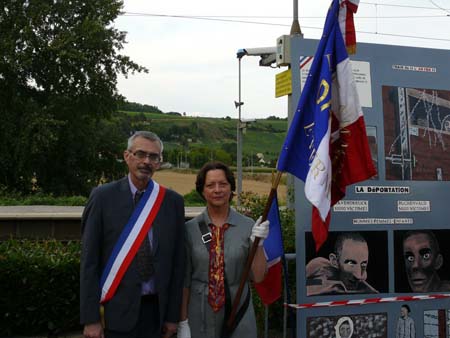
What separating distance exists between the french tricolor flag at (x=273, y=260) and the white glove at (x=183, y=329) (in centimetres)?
82

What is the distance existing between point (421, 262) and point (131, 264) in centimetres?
264

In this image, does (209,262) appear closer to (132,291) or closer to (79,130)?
(132,291)

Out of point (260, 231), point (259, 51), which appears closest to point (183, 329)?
point (260, 231)

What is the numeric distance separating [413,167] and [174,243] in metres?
2.34

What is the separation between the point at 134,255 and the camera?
2.95m

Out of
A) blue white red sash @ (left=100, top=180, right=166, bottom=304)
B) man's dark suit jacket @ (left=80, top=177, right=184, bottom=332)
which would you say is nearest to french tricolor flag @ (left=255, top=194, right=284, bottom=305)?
man's dark suit jacket @ (left=80, top=177, right=184, bottom=332)

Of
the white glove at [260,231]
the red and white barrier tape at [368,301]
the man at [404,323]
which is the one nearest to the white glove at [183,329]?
the white glove at [260,231]

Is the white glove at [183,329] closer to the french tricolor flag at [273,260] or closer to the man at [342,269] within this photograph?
the french tricolor flag at [273,260]

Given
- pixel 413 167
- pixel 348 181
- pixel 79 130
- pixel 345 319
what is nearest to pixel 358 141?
pixel 348 181

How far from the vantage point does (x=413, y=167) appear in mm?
4500

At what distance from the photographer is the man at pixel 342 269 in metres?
4.18

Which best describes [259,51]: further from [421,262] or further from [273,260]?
[273,260]

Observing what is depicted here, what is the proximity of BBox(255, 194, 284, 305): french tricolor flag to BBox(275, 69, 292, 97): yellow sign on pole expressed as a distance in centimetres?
117

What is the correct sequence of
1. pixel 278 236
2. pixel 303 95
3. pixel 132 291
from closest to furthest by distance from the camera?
pixel 132 291 → pixel 303 95 → pixel 278 236
